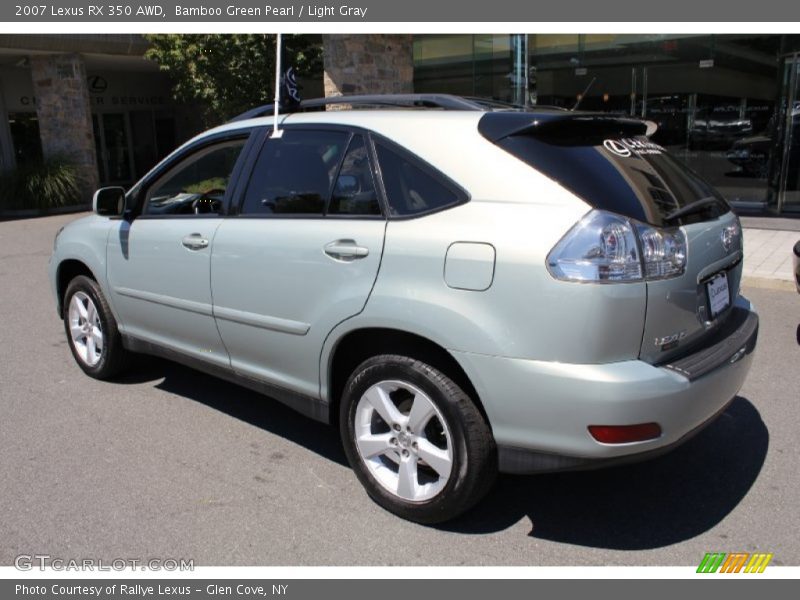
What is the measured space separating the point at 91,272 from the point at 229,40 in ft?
36.5

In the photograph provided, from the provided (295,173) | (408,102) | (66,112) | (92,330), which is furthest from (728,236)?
(66,112)

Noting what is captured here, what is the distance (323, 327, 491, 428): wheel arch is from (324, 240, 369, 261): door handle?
0.34 m

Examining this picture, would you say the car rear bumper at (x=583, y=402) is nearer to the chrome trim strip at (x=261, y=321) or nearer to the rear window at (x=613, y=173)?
the rear window at (x=613, y=173)

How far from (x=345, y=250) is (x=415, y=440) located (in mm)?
922

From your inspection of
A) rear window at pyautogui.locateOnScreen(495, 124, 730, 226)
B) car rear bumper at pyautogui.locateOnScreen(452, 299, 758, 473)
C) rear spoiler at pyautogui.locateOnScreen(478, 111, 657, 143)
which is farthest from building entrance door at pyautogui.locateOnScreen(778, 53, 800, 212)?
car rear bumper at pyautogui.locateOnScreen(452, 299, 758, 473)

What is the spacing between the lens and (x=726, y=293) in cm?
316

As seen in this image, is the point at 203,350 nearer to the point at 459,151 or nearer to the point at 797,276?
the point at 459,151

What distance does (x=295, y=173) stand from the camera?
357cm

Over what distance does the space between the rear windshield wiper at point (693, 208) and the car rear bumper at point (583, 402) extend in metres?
0.58

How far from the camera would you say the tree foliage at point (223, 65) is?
14.7m

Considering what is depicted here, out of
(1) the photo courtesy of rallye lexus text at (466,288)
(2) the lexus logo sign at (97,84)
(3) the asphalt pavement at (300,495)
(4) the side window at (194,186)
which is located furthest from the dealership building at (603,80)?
(1) the photo courtesy of rallye lexus text at (466,288)

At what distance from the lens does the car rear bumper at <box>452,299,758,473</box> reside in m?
2.52

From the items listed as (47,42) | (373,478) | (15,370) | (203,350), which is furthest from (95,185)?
(373,478)

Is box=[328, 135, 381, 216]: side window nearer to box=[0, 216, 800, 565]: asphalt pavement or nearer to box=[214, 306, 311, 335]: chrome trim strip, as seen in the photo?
box=[214, 306, 311, 335]: chrome trim strip
